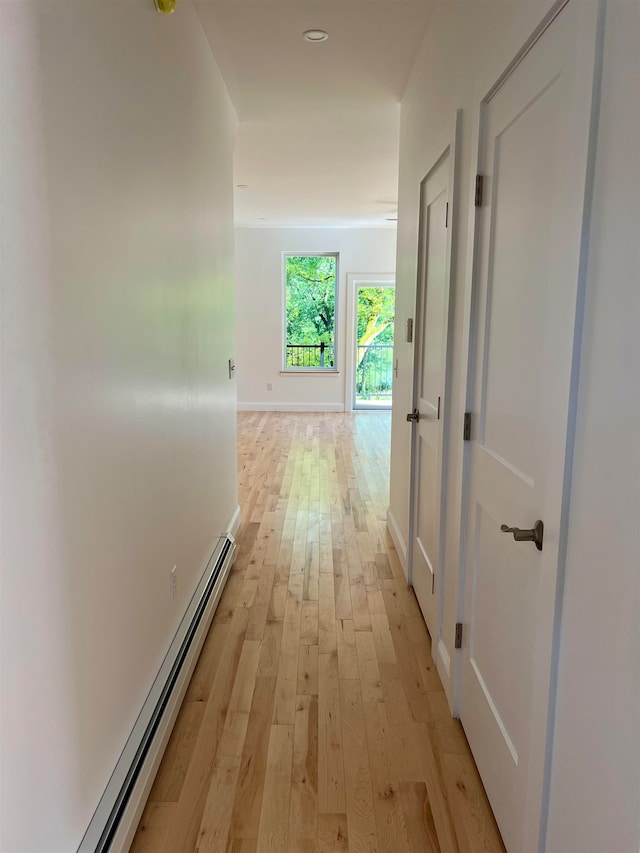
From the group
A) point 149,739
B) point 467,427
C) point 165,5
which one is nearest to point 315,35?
point 165,5

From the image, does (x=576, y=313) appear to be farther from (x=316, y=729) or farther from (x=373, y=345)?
(x=373, y=345)

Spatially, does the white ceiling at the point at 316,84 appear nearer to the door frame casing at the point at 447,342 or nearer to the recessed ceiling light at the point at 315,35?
the recessed ceiling light at the point at 315,35

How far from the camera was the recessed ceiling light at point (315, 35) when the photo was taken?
8.23 feet

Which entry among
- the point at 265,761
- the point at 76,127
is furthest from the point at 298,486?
the point at 76,127

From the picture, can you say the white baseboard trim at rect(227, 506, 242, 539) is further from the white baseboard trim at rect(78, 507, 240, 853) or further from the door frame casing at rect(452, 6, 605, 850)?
the door frame casing at rect(452, 6, 605, 850)

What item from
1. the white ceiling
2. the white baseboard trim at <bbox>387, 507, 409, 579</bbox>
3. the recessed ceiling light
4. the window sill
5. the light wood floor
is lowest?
the light wood floor

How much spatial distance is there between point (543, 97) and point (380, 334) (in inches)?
300

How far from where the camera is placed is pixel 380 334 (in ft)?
29.0

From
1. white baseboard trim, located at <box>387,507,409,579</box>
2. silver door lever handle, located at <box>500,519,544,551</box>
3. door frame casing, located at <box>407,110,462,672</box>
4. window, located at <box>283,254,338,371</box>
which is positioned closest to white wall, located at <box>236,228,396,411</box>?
window, located at <box>283,254,338,371</box>

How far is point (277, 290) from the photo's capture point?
8.66 meters

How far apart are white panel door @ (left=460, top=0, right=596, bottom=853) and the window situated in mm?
7160

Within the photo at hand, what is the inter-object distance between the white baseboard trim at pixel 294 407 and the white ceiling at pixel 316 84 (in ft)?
12.4

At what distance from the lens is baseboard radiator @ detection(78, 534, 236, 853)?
Result: 1373mm

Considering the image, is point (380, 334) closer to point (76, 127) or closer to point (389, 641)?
point (389, 641)
